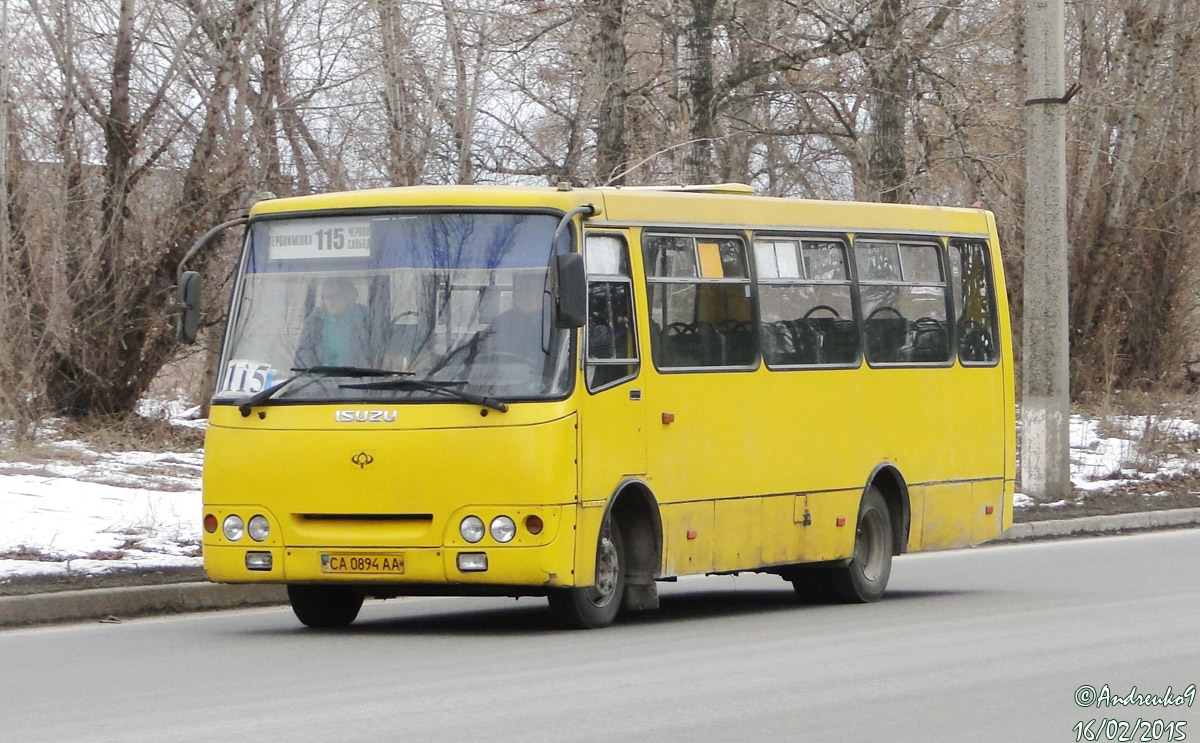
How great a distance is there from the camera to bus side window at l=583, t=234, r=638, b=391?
12.3 meters

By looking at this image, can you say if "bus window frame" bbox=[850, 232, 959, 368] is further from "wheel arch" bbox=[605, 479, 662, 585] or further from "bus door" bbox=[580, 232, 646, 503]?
"wheel arch" bbox=[605, 479, 662, 585]

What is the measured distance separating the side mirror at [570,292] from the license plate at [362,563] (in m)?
1.61

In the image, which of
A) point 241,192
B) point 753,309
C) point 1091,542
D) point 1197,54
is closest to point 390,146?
point 241,192

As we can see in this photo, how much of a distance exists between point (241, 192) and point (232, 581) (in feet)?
42.5

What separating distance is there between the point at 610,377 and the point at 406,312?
1.27 m

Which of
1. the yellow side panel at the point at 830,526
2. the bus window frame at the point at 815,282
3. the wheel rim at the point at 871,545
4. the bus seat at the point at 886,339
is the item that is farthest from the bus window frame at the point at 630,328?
the wheel rim at the point at 871,545

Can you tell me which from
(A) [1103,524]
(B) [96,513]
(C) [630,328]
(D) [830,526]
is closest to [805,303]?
(D) [830,526]

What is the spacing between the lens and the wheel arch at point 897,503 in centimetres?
1531

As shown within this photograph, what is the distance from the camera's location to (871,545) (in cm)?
1514

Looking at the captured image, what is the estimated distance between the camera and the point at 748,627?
12.7 m

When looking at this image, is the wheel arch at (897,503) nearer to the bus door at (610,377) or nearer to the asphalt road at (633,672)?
the asphalt road at (633,672)

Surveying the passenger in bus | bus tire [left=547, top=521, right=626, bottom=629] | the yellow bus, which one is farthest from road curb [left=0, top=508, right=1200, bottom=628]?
bus tire [left=547, top=521, right=626, bottom=629]

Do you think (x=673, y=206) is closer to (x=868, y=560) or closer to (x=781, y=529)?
(x=781, y=529)

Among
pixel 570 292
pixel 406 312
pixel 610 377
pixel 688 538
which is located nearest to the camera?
pixel 570 292
